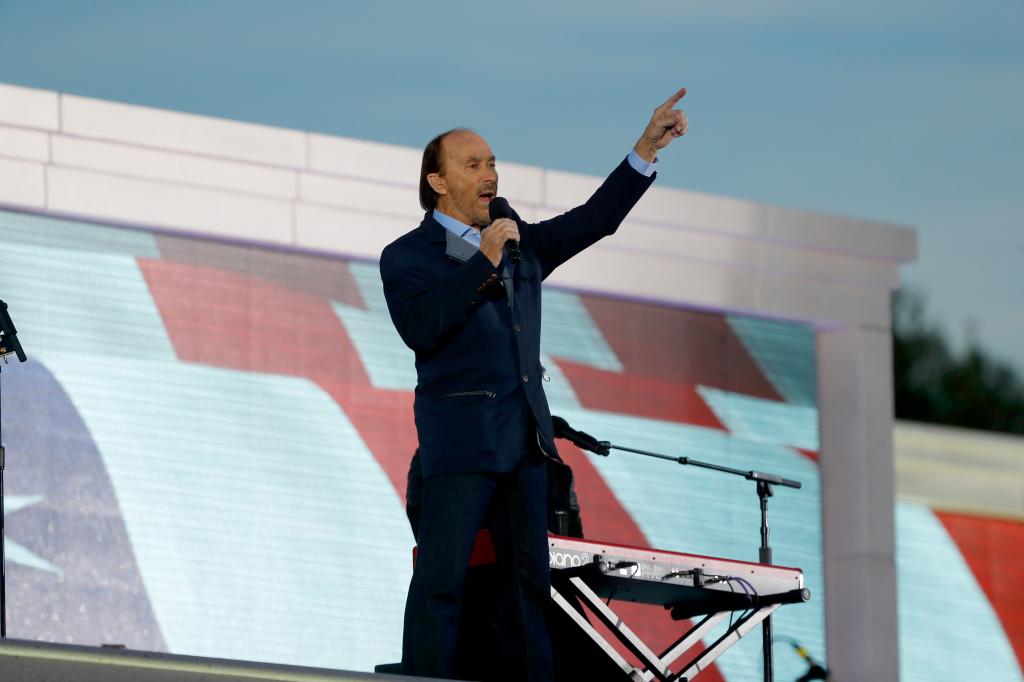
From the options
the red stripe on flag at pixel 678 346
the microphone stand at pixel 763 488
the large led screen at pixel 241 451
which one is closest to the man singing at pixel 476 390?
the microphone stand at pixel 763 488

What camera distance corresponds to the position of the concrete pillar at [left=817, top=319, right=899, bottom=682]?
9844mm

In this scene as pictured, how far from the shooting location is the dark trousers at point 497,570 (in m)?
Answer: 4.10

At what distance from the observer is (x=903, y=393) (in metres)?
28.0

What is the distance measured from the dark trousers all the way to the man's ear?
2.27ft

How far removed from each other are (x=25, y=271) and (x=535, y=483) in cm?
438

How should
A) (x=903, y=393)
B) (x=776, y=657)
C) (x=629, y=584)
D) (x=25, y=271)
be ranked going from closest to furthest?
(x=629, y=584), (x=25, y=271), (x=776, y=657), (x=903, y=393)

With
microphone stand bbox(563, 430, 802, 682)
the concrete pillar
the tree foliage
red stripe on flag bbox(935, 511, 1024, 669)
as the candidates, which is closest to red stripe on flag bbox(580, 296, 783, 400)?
the concrete pillar

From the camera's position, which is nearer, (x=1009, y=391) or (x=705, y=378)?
(x=705, y=378)

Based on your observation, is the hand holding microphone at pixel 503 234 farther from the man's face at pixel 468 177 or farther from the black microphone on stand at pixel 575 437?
the black microphone on stand at pixel 575 437

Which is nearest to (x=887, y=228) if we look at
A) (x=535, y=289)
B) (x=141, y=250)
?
(x=141, y=250)

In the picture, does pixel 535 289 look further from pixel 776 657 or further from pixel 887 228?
pixel 887 228

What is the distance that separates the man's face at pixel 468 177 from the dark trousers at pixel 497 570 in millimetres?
619

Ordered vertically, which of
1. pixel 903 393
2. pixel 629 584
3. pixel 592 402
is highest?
pixel 903 393

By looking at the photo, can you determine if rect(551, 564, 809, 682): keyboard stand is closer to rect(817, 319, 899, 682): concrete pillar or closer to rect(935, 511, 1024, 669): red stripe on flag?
rect(817, 319, 899, 682): concrete pillar
